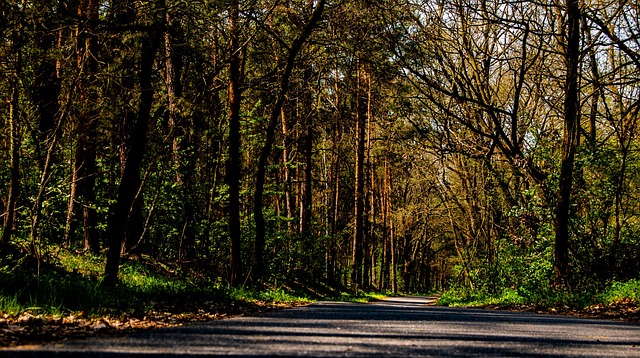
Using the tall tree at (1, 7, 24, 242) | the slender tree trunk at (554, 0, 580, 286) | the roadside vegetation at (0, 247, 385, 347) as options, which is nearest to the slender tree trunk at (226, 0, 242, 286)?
the roadside vegetation at (0, 247, 385, 347)

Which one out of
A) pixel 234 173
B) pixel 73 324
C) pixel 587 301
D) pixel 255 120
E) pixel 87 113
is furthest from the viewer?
pixel 255 120

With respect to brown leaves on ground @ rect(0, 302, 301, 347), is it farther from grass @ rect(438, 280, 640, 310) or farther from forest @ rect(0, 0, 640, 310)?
grass @ rect(438, 280, 640, 310)

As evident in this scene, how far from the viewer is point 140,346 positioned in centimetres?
416

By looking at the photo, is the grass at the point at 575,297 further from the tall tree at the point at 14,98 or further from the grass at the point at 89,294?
the tall tree at the point at 14,98

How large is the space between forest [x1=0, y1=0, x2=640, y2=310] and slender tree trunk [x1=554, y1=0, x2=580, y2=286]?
1.4 inches

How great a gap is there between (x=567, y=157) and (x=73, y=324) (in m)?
12.8

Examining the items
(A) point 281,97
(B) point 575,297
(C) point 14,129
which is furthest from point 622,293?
(C) point 14,129

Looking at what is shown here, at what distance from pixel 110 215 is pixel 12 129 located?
Result: 7.46 meters

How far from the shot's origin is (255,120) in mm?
18266

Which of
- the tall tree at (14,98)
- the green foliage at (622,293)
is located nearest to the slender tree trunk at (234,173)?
the tall tree at (14,98)

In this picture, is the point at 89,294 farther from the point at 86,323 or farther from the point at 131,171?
the point at 131,171

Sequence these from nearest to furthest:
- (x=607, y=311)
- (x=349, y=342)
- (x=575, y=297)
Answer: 1. (x=349, y=342)
2. (x=607, y=311)
3. (x=575, y=297)

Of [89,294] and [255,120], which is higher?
[255,120]

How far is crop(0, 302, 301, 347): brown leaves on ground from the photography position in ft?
15.5
